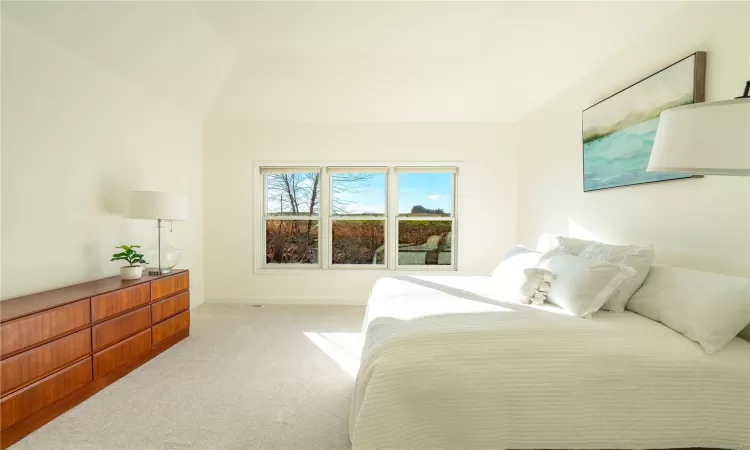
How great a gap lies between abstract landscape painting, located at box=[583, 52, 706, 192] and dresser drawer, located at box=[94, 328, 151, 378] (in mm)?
3905

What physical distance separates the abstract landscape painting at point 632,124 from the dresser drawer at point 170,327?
12.8ft

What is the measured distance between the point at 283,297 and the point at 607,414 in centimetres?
403

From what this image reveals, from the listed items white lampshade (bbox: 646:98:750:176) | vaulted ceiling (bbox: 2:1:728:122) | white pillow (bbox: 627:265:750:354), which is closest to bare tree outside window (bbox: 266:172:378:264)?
vaulted ceiling (bbox: 2:1:728:122)

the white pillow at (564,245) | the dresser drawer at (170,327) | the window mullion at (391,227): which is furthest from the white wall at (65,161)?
the white pillow at (564,245)

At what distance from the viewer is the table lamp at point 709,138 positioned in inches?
45.9

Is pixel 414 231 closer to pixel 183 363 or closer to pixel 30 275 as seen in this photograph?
pixel 183 363

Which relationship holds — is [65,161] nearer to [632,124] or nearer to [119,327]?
[119,327]

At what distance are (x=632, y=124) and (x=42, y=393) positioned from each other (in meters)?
4.14

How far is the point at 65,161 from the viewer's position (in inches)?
105

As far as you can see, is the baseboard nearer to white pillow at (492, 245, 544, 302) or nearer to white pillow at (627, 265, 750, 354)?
white pillow at (492, 245, 544, 302)

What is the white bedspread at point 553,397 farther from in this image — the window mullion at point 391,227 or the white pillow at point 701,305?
the window mullion at point 391,227

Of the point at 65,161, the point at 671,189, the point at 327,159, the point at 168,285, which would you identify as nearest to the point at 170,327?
the point at 168,285

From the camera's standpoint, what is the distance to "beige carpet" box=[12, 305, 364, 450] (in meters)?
1.87

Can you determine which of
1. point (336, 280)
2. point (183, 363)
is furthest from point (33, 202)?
point (336, 280)
